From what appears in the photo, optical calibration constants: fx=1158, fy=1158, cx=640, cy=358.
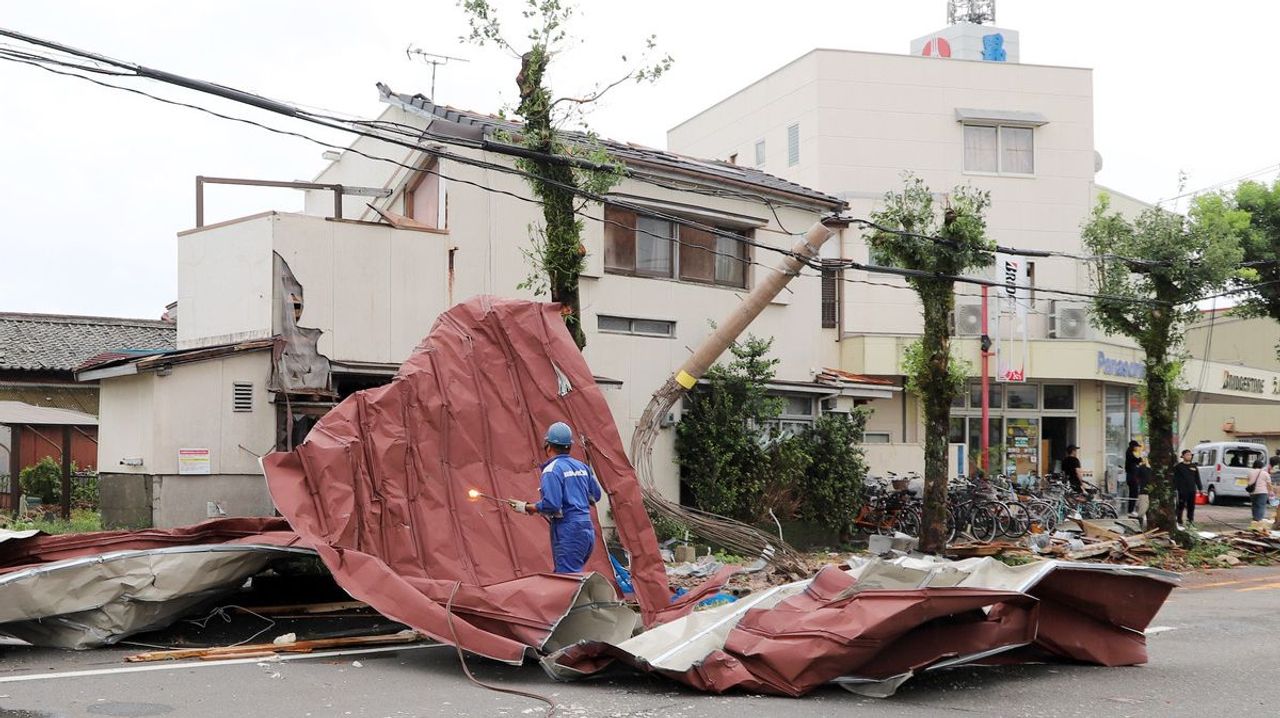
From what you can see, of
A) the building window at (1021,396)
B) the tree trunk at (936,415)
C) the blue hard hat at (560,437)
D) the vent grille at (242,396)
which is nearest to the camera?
the blue hard hat at (560,437)

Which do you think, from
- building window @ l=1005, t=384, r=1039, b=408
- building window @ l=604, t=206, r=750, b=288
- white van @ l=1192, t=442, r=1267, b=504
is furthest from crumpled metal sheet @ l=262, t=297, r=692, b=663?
white van @ l=1192, t=442, r=1267, b=504

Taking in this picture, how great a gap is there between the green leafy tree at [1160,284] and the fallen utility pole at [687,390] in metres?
6.58

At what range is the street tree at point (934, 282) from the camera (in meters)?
18.1

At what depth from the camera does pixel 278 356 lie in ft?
49.4

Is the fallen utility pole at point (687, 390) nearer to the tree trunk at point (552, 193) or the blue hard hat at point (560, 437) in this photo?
the tree trunk at point (552, 193)

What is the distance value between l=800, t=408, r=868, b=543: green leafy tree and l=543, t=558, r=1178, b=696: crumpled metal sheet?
10.8 meters

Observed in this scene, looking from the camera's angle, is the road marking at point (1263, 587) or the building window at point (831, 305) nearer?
the road marking at point (1263, 587)

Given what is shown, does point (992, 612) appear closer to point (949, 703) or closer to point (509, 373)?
point (949, 703)

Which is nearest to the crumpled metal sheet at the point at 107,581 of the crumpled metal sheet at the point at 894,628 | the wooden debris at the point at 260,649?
the wooden debris at the point at 260,649

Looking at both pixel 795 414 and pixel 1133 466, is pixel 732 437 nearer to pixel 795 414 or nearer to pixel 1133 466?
pixel 795 414

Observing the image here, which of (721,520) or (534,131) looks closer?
(534,131)

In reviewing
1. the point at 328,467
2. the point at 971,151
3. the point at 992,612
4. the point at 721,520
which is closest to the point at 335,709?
the point at 328,467

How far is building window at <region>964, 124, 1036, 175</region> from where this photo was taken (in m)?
32.7

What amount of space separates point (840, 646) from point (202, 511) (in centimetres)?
987
